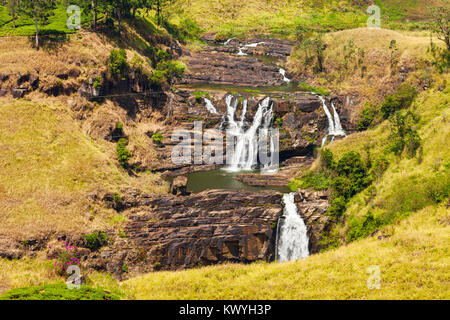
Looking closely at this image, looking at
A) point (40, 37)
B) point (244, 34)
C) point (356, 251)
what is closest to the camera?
point (356, 251)

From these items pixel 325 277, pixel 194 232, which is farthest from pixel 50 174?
pixel 325 277

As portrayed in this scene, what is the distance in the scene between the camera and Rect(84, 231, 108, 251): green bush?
41.5 m

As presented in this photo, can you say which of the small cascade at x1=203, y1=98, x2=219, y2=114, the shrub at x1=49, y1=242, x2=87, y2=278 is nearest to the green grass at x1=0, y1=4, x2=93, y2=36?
the small cascade at x1=203, y1=98, x2=219, y2=114

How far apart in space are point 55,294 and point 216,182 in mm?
34576

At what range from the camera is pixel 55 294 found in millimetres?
24484

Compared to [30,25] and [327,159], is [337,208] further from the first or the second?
[30,25]

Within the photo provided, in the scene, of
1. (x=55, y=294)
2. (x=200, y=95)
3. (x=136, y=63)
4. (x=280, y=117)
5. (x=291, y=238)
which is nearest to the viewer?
(x=55, y=294)

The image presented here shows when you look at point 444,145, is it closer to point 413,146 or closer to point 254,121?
point 413,146

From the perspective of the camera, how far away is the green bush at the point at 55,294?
2377 centimetres

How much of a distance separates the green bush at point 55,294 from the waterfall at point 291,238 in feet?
75.8

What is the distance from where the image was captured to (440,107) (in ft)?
182

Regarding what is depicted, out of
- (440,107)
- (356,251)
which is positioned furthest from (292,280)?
(440,107)
